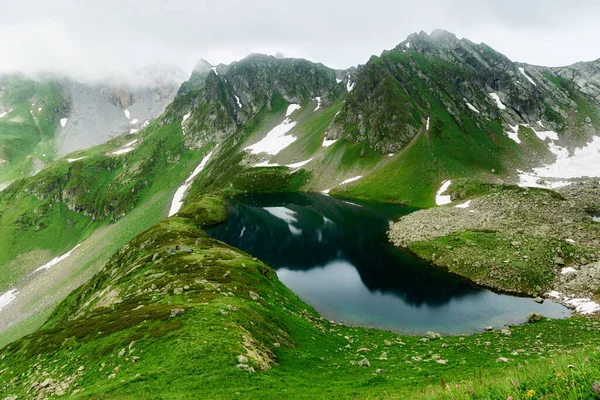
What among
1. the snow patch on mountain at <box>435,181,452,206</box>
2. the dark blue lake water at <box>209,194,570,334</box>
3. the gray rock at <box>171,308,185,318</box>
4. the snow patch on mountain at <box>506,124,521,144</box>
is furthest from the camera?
the snow patch on mountain at <box>506,124,521,144</box>

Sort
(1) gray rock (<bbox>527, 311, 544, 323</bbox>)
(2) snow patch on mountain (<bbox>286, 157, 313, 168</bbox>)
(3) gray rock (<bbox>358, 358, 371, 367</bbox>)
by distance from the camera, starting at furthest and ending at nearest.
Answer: (2) snow patch on mountain (<bbox>286, 157, 313, 168</bbox>) → (1) gray rock (<bbox>527, 311, 544, 323</bbox>) → (3) gray rock (<bbox>358, 358, 371, 367</bbox>)

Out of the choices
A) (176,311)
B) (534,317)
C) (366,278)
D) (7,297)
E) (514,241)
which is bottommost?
(7,297)

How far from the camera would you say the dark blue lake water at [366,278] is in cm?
4172

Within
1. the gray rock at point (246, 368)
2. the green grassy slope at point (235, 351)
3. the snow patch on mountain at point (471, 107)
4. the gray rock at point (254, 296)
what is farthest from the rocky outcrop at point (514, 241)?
the snow patch on mountain at point (471, 107)

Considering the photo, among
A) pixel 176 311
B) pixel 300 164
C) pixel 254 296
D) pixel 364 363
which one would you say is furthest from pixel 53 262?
pixel 364 363

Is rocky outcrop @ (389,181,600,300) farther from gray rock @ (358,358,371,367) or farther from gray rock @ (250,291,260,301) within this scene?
gray rock @ (250,291,260,301)

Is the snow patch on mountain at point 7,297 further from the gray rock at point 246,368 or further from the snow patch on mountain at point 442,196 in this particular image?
the snow patch on mountain at point 442,196

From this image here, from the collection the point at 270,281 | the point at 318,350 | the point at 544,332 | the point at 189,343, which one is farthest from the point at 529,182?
the point at 189,343

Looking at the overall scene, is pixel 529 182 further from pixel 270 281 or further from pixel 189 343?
pixel 189 343

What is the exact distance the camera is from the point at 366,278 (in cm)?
5778

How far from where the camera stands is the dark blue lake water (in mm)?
41719

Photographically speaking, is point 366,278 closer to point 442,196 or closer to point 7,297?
point 442,196

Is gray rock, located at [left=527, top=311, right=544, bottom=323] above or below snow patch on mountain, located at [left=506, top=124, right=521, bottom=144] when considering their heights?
below

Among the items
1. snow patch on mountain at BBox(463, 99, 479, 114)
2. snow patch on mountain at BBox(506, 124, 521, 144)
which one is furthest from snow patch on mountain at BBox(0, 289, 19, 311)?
snow patch on mountain at BBox(506, 124, 521, 144)
